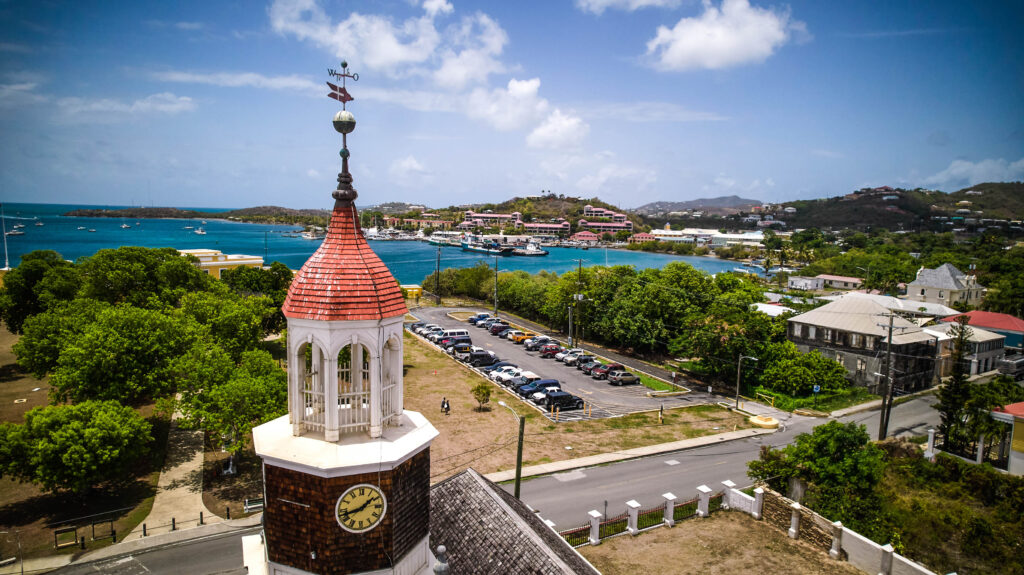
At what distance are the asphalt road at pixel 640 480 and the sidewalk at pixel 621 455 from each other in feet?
1.47

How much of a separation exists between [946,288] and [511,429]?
63970mm

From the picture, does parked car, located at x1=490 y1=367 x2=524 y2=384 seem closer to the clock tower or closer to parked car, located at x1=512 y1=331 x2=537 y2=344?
parked car, located at x1=512 y1=331 x2=537 y2=344

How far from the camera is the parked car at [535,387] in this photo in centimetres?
3856

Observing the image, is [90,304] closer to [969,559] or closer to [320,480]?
[320,480]

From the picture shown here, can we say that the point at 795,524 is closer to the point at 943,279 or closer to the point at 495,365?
the point at 495,365

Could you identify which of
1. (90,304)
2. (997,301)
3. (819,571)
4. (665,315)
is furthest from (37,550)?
(997,301)

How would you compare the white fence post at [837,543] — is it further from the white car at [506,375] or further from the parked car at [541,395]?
the white car at [506,375]

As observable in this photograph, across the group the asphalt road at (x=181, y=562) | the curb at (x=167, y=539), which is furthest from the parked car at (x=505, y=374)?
the asphalt road at (x=181, y=562)

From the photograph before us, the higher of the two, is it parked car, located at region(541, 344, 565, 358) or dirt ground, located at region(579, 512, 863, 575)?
dirt ground, located at region(579, 512, 863, 575)

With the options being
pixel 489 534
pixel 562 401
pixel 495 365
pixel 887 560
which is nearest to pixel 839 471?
pixel 887 560

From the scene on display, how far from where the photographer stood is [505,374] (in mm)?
41812

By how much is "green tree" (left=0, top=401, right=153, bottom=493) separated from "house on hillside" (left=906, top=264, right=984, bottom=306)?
81051mm

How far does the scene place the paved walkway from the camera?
71.4ft

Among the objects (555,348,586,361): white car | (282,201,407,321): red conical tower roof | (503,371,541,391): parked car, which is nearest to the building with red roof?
(555,348,586,361): white car
